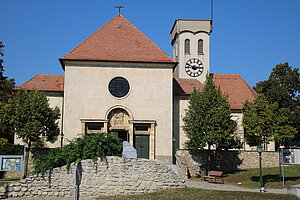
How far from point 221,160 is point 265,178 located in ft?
17.2

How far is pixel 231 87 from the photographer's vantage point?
35656 millimetres

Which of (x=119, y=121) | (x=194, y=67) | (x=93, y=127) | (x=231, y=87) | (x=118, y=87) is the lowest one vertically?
(x=93, y=127)

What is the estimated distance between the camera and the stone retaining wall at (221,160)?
24938 mm

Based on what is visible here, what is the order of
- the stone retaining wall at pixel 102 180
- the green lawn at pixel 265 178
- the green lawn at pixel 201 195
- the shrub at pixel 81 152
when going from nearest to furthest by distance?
1. the green lawn at pixel 201 195
2. the stone retaining wall at pixel 102 180
3. the shrub at pixel 81 152
4. the green lawn at pixel 265 178

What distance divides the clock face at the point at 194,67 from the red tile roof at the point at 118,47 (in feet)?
32.3

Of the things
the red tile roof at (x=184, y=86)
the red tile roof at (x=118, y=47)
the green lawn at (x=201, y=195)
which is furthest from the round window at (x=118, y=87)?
the green lawn at (x=201, y=195)

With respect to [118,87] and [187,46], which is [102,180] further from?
[187,46]

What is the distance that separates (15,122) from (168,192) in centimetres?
1200

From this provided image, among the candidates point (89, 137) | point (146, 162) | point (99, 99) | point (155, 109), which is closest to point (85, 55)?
point (99, 99)

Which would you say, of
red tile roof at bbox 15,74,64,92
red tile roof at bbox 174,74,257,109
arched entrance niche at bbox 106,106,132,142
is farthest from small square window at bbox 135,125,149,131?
red tile roof at bbox 15,74,64,92

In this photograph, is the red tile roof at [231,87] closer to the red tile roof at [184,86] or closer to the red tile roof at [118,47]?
the red tile roof at [184,86]

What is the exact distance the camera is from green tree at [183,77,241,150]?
2406 centimetres

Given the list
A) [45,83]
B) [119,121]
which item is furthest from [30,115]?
[45,83]

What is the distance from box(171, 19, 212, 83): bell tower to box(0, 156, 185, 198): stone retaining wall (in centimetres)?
2348
